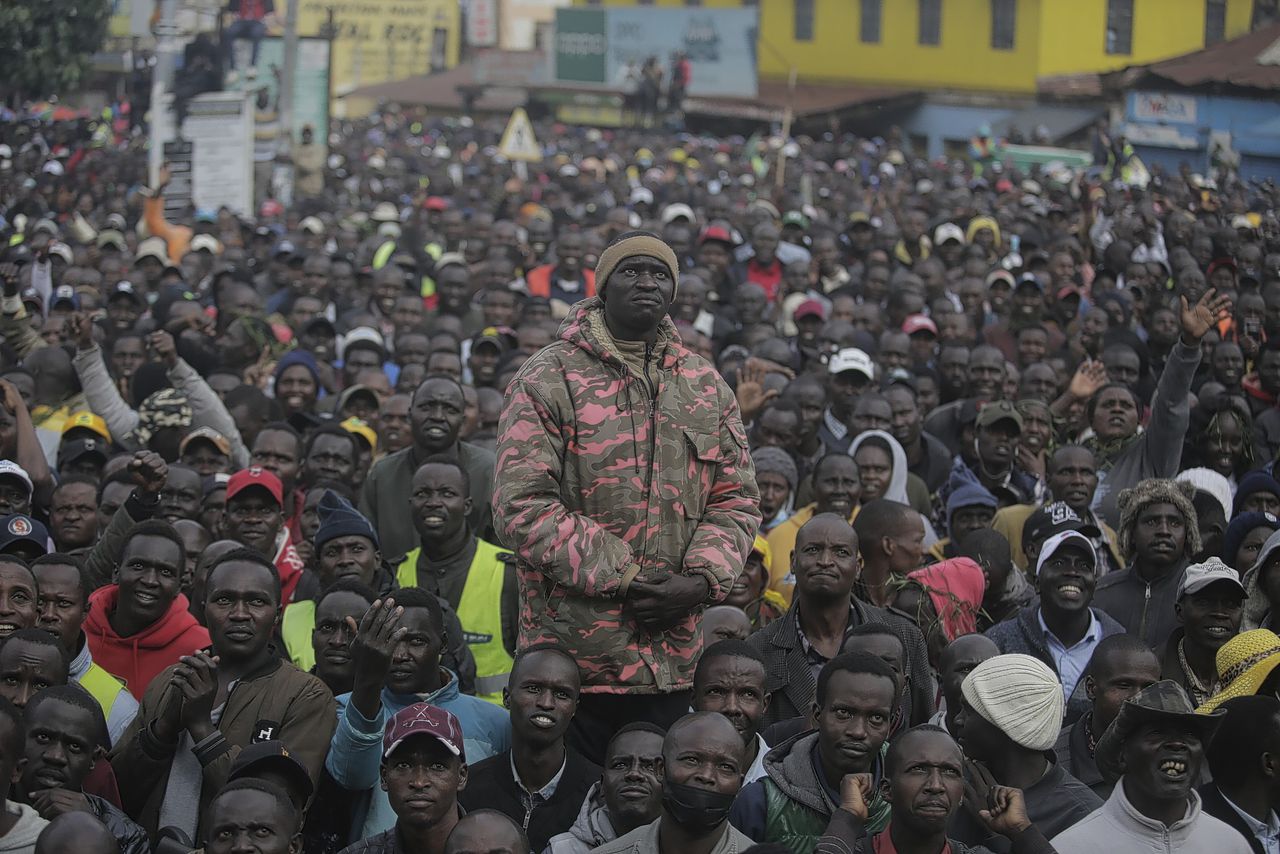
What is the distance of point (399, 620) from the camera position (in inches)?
185

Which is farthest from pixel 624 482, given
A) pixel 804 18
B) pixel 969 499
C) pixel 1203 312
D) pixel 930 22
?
pixel 804 18

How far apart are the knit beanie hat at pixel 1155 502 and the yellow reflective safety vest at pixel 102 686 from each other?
4067 mm

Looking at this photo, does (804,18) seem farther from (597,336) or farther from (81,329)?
(597,336)

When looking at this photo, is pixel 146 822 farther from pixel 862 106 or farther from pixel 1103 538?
pixel 862 106

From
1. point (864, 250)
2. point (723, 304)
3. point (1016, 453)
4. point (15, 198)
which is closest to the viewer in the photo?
point (1016, 453)

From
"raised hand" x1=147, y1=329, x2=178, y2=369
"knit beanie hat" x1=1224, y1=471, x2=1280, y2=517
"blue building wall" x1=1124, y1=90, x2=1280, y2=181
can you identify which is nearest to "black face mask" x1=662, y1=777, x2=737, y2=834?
"knit beanie hat" x1=1224, y1=471, x2=1280, y2=517

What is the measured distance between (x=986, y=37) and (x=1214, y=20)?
5.09m

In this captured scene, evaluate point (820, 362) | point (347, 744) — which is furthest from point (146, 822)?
point (820, 362)

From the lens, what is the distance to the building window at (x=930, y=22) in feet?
127

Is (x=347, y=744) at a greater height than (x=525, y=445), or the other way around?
(x=525, y=445)

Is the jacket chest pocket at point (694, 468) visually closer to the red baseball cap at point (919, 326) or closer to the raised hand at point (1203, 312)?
the raised hand at point (1203, 312)

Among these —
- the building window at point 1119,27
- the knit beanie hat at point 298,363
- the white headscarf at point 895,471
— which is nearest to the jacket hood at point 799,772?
the white headscarf at point 895,471

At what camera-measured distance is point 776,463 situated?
785 centimetres

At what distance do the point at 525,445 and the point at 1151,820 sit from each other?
6.51ft
